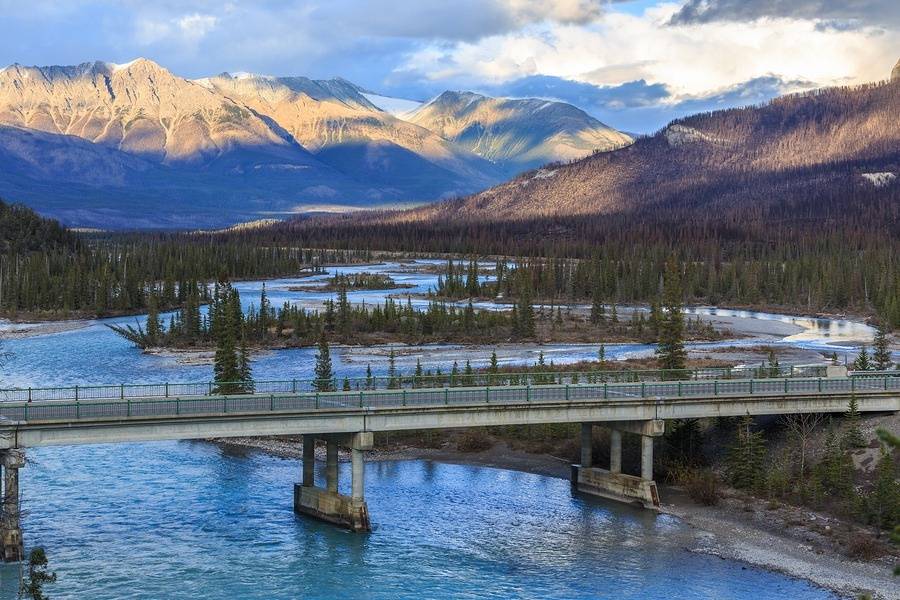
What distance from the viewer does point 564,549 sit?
5400cm

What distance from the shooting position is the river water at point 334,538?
4856cm

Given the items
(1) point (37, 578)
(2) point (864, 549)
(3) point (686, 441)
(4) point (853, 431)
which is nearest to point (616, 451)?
(3) point (686, 441)

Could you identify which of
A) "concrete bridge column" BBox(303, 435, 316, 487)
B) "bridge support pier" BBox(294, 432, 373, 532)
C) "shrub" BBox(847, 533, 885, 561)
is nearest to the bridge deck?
"bridge support pier" BBox(294, 432, 373, 532)

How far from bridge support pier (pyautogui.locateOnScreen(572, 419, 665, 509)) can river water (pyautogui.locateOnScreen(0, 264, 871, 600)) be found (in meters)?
1.16

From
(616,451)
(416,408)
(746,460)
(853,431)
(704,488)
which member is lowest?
(704,488)

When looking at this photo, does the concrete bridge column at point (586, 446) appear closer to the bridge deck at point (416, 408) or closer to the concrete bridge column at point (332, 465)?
the bridge deck at point (416, 408)

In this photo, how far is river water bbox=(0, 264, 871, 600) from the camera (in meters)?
48.6

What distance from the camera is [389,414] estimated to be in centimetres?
5812

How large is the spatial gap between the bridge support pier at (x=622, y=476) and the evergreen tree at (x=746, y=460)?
4205 millimetres

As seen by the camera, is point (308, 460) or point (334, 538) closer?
point (334, 538)

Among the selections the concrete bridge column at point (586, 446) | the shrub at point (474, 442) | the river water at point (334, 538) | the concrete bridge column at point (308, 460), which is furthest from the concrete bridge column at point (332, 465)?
the shrub at point (474, 442)

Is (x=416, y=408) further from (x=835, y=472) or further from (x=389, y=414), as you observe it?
(x=835, y=472)

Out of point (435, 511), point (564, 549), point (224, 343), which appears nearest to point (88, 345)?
point (224, 343)

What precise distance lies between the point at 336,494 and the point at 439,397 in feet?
23.9
